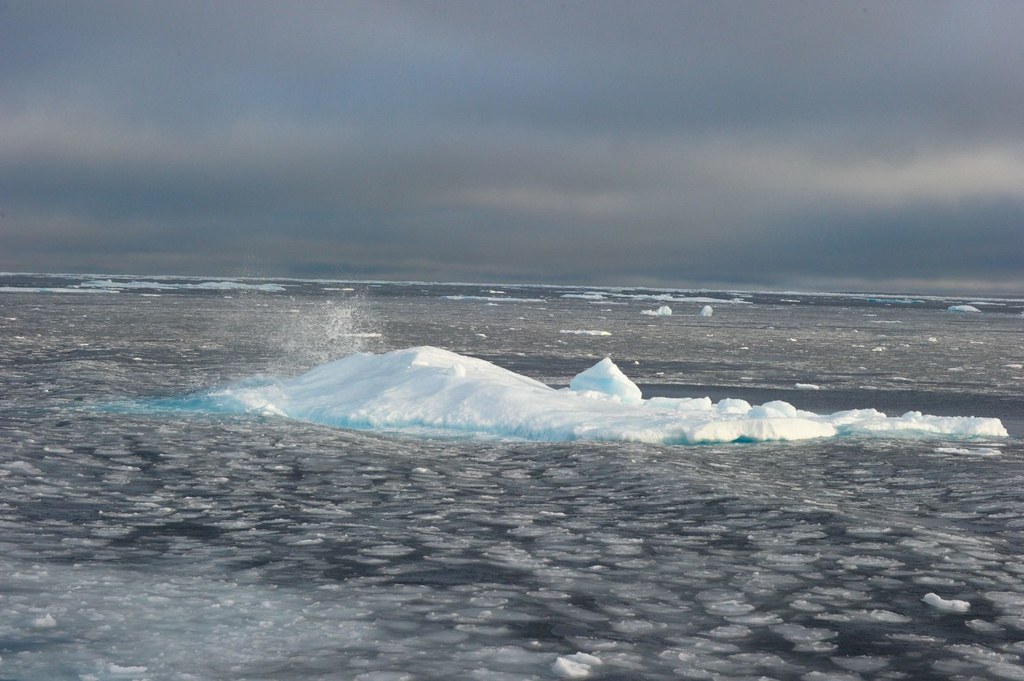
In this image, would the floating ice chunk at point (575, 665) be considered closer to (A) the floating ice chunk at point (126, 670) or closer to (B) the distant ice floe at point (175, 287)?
(A) the floating ice chunk at point (126, 670)

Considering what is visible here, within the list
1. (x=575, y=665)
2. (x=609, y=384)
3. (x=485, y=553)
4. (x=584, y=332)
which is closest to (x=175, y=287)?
(x=584, y=332)

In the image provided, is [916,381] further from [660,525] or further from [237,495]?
[237,495]

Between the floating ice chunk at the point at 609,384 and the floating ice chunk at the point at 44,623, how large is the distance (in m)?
11.1

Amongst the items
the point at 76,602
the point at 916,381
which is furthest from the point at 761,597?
the point at 916,381

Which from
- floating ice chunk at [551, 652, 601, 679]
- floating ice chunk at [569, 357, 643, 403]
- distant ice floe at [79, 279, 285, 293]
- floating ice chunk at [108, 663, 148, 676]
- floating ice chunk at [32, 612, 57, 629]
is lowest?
distant ice floe at [79, 279, 285, 293]

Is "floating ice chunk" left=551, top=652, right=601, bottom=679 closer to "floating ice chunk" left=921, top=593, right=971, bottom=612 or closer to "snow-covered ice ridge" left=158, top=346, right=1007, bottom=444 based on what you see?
"floating ice chunk" left=921, top=593, right=971, bottom=612

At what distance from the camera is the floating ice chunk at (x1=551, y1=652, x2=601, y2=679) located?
4965 millimetres

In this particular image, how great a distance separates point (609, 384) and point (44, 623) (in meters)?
11.9

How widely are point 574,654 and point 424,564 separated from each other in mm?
2020

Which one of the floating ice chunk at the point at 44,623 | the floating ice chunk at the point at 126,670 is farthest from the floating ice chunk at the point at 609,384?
the floating ice chunk at the point at 126,670

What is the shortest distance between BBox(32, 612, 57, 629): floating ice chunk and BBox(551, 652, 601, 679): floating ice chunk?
9.70 feet

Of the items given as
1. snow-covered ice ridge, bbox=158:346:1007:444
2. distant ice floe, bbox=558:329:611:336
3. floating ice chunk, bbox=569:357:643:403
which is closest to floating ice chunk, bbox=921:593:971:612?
snow-covered ice ridge, bbox=158:346:1007:444

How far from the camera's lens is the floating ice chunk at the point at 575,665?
4965 millimetres

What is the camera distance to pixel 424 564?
7008 millimetres
